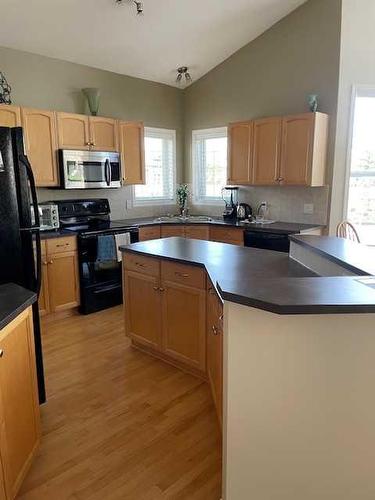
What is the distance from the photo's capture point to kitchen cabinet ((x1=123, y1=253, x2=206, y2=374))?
2.56 metres

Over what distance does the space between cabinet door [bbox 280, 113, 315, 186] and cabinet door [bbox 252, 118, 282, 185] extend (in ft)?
0.26

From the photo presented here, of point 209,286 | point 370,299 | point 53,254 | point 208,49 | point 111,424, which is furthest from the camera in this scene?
point 208,49

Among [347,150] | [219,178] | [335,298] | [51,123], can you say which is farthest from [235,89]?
[335,298]

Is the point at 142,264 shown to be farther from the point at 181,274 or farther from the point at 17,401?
the point at 17,401

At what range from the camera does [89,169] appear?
4.27 m

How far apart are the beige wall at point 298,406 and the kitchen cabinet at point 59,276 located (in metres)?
2.79

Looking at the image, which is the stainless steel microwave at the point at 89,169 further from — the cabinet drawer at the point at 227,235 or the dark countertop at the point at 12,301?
the dark countertop at the point at 12,301

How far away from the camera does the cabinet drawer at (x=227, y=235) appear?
445cm

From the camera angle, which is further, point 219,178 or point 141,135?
point 219,178

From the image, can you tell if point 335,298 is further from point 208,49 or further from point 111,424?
point 208,49

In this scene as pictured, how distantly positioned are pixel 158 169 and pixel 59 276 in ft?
8.11

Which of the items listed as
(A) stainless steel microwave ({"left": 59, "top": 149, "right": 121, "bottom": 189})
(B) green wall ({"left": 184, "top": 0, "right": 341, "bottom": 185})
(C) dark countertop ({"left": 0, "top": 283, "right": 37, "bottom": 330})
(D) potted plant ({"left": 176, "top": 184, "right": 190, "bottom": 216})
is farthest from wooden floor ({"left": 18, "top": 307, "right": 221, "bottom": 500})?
(B) green wall ({"left": 184, "top": 0, "right": 341, "bottom": 185})

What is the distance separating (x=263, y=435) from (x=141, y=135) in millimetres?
4114

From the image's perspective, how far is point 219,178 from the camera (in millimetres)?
5531
